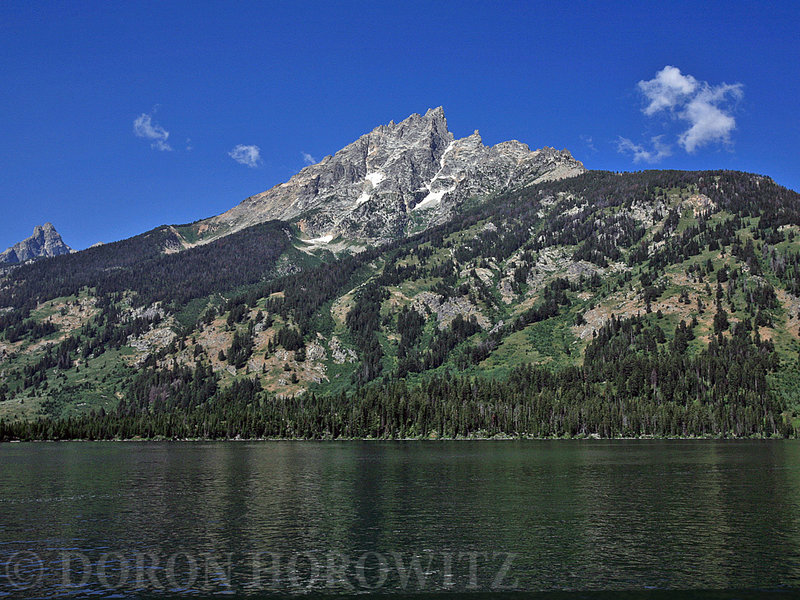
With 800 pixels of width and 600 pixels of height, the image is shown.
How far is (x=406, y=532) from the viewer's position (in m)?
66.9

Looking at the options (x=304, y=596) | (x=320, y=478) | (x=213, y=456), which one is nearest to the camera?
(x=304, y=596)

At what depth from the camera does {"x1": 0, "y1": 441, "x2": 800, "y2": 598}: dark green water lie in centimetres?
4828

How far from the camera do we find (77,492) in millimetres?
99812

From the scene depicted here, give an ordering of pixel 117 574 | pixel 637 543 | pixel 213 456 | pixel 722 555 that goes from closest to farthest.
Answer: pixel 117 574 → pixel 722 555 → pixel 637 543 → pixel 213 456

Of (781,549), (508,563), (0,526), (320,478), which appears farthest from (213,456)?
(781,549)

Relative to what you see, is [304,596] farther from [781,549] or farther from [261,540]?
[781,549]

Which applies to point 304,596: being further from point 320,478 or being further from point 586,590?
point 320,478

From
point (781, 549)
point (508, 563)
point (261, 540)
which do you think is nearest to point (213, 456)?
point (261, 540)

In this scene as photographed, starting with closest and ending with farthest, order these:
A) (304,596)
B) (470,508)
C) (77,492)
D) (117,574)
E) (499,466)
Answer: (304,596)
(117,574)
(470,508)
(77,492)
(499,466)

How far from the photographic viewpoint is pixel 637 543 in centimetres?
6119

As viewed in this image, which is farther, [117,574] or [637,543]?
[637,543]

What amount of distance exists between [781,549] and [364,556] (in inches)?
1584

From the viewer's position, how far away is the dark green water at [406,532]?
48281 mm

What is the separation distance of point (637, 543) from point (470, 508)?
2576cm
